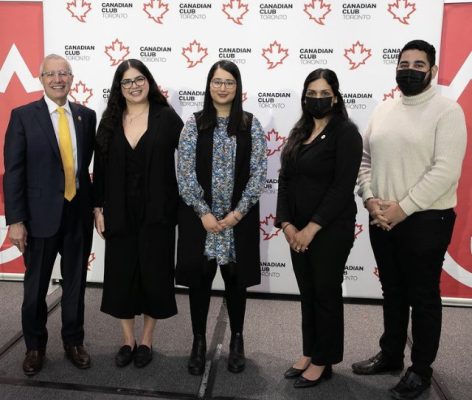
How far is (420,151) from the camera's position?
206 cm

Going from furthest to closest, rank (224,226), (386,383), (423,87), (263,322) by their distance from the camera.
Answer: (263,322)
(386,383)
(224,226)
(423,87)

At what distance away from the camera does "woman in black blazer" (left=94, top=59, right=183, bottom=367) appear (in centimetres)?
229

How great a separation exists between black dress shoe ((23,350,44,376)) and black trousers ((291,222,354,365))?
1418 mm

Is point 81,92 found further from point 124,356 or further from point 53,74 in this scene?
point 124,356

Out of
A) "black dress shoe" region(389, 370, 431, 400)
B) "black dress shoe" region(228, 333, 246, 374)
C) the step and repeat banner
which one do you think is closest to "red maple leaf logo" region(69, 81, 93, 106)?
the step and repeat banner

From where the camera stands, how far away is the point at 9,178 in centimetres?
225

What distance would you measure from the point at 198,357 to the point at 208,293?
355 mm

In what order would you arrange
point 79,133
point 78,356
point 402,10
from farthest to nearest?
1. point 402,10
2. point 78,356
3. point 79,133

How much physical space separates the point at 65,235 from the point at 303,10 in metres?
2.16

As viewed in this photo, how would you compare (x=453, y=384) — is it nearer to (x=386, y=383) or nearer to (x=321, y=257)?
(x=386, y=383)


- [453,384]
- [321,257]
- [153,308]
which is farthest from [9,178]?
[453,384]

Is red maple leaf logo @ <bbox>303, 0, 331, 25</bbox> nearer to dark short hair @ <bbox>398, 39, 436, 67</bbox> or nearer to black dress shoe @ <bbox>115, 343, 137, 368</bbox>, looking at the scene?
dark short hair @ <bbox>398, 39, 436, 67</bbox>

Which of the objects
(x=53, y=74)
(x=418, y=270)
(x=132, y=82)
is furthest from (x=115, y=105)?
(x=418, y=270)

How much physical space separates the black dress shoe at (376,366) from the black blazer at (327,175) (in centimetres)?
88
